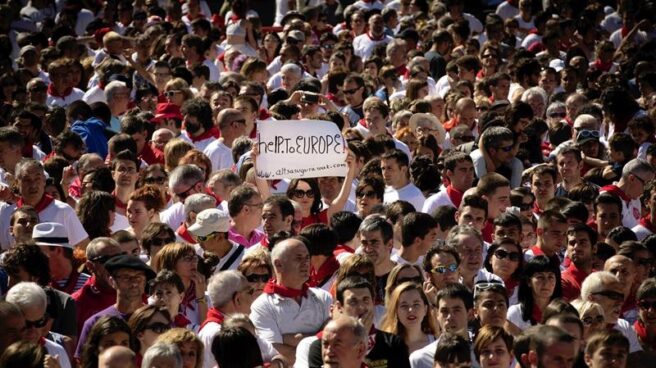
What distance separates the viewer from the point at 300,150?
12.4 m

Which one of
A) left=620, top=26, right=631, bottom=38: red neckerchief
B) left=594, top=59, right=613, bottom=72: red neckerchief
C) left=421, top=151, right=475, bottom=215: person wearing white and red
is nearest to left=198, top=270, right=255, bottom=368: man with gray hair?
left=421, top=151, right=475, bottom=215: person wearing white and red

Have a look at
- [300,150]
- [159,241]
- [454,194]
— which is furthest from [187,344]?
[454,194]

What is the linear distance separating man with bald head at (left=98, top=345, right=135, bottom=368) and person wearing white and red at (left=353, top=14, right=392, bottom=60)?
1391 cm

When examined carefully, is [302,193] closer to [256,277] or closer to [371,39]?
[256,277]

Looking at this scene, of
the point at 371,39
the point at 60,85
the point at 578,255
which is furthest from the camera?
the point at 371,39

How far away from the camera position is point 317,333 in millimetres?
9328

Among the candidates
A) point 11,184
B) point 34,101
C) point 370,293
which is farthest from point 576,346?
point 34,101

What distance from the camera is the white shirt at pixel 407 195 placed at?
41.5 ft

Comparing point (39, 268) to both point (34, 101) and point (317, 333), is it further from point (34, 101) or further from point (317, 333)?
point (34, 101)

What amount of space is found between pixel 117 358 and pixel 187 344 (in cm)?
65

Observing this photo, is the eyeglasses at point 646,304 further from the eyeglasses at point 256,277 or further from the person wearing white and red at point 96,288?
the person wearing white and red at point 96,288

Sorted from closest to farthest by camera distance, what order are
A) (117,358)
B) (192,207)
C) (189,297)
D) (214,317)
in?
(117,358), (214,317), (189,297), (192,207)

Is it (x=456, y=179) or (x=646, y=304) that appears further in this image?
(x=456, y=179)

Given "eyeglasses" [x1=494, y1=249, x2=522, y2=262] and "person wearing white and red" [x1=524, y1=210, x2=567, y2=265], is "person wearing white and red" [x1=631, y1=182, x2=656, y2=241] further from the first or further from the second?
"eyeglasses" [x1=494, y1=249, x2=522, y2=262]
